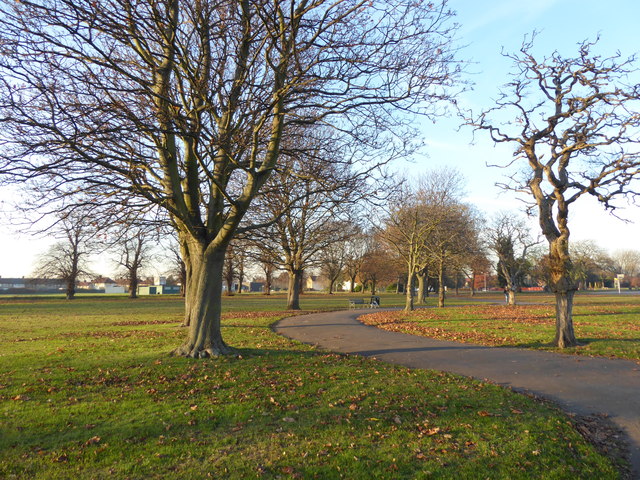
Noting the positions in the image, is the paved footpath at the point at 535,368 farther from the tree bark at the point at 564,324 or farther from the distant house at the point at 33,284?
the distant house at the point at 33,284

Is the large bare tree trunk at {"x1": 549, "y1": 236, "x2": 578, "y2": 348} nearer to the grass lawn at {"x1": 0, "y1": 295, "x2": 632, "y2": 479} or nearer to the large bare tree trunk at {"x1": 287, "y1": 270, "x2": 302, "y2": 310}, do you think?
the grass lawn at {"x1": 0, "y1": 295, "x2": 632, "y2": 479}

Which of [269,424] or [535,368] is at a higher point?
[269,424]

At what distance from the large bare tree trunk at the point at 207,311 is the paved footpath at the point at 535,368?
12.2 feet

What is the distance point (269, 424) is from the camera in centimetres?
552

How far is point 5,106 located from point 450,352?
10794 millimetres

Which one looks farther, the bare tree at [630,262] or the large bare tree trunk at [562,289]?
the bare tree at [630,262]

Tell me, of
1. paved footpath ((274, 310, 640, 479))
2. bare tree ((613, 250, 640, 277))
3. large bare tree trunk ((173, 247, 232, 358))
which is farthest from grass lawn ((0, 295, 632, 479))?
bare tree ((613, 250, 640, 277))

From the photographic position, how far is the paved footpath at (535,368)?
21.6 ft

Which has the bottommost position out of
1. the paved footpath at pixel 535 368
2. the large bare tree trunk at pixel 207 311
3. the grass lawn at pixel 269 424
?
the paved footpath at pixel 535 368

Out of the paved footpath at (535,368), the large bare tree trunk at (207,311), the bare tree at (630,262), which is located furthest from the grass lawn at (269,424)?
the bare tree at (630,262)

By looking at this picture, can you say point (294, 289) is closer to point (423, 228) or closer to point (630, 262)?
point (423, 228)

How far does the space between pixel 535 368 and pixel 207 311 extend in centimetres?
738

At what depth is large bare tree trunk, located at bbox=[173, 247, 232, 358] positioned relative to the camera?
30.8ft

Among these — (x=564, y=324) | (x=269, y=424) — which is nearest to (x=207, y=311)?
(x=269, y=424)
